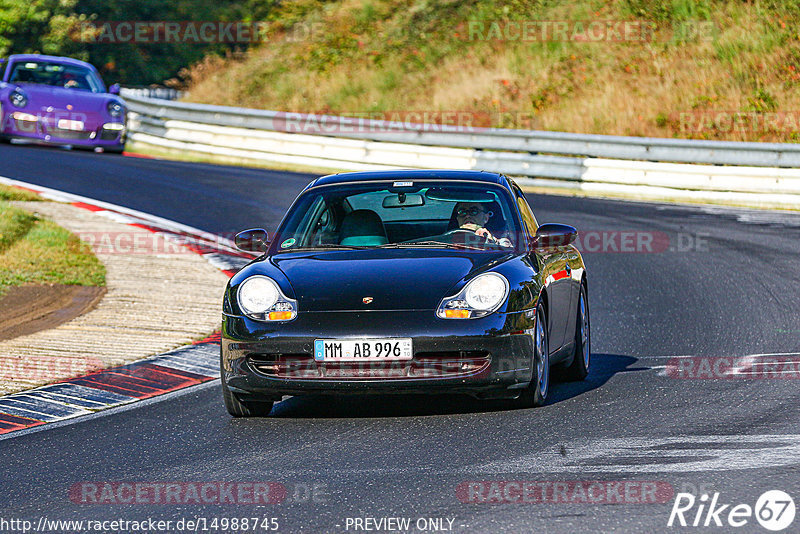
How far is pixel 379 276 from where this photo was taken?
7.27 m

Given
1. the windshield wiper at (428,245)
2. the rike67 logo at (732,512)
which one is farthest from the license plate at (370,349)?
the rike67 logo at (732,512)

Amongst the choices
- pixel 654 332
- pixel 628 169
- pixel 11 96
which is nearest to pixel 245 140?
pixel 11 96

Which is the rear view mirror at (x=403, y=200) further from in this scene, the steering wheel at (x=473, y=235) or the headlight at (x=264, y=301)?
the headlight at (x=264, y=301)

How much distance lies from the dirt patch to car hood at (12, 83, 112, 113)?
12080mm

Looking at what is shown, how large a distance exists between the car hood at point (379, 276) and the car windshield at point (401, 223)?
0.90 ft

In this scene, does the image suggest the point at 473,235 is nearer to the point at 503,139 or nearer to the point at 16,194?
the point at 16,194

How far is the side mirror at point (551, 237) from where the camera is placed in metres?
8.07

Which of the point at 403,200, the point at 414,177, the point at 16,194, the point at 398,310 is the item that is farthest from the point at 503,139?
the point at 398,310

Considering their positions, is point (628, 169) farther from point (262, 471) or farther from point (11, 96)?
point (262, 471)

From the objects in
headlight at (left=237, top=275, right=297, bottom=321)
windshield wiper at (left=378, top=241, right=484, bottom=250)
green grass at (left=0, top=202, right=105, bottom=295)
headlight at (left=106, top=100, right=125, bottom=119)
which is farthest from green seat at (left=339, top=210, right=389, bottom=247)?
headlight at (left=106, top=100, right=125, bottom=119)

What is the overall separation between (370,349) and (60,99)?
58.0 ft

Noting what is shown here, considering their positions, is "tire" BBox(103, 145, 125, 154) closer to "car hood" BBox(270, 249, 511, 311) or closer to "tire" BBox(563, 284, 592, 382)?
"tire" BBox(563, 284, 592, 382)

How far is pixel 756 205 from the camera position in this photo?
1920 cm

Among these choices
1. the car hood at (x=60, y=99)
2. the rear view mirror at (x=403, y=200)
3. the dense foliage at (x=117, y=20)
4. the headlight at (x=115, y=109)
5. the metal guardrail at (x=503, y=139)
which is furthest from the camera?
the dense foliage at (x=117, y=20)
